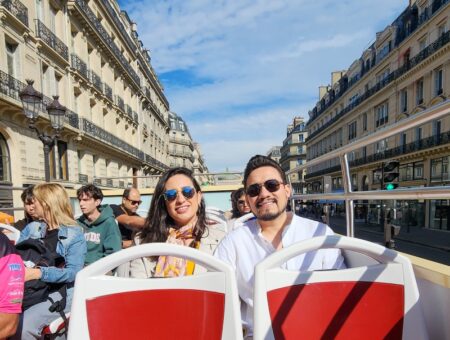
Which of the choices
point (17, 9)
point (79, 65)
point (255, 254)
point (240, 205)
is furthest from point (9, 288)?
point (79, 65)

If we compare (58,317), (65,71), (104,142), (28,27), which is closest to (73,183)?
(104,142)

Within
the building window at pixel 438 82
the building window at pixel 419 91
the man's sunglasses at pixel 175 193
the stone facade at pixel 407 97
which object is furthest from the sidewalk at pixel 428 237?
the building window at pixel 419 91

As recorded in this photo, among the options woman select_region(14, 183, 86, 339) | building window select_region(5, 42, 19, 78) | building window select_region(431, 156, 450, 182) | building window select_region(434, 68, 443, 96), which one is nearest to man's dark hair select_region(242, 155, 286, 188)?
woman select_region(14, 183, 86, 339)

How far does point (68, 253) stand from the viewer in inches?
91.2

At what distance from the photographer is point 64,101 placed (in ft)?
54.8

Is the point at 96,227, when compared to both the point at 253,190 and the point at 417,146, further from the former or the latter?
the point at 417,146

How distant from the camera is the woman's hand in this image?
6.41ft

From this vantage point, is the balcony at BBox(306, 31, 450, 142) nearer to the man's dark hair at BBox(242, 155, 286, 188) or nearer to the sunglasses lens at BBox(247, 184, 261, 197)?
the man's dark hair at BBox(242, 155, 286, 188)

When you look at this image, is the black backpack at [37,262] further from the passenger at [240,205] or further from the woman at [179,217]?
the passenger at [240,205]

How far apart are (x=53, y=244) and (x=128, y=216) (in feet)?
5.11

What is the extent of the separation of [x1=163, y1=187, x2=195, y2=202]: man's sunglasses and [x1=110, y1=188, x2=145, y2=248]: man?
1.77 m

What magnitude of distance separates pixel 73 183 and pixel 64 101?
483cm

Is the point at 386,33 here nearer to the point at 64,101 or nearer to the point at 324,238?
the point at 64,101

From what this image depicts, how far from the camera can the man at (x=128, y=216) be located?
152 inches
